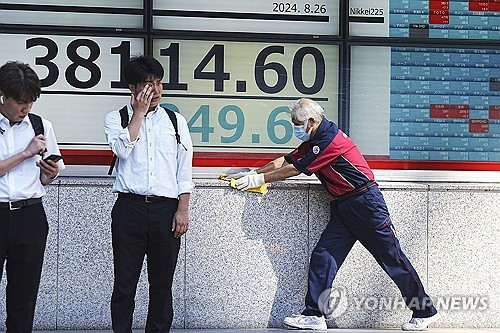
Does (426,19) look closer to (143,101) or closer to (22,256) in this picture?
(143,101)

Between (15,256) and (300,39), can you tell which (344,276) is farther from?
(15,256)

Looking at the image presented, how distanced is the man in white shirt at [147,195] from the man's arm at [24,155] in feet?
2.30

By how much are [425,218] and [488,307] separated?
0.91 metres

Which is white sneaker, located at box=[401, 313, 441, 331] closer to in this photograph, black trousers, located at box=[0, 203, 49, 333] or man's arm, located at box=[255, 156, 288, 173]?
man's arm, located at box=[255, 156, 288, 173]

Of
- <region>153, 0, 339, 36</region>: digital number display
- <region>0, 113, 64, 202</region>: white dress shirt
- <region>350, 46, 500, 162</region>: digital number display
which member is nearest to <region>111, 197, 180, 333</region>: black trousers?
<region>0, 113, 64, 202</region>: white dress shirt

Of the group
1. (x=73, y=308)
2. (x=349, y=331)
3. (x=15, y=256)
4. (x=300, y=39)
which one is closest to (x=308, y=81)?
(x=300, y=39)

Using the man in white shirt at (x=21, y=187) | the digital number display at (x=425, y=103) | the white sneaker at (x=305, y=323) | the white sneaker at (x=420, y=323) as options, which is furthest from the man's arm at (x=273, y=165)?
the man in white shirt at (x=21, y=187)

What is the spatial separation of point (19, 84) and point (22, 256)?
0.99 metres

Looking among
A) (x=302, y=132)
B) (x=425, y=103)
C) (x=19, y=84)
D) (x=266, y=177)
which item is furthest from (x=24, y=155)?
(x=425, y=103)

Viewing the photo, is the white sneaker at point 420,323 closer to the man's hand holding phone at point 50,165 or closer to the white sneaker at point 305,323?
the white sneaker at point 305,323

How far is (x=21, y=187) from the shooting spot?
539 cm

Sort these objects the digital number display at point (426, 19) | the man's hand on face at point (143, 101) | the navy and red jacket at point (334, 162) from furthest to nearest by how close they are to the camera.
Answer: the digital number display at point (426, 19) < the navy and red jacket at point (334, 162) < the man's hand on face at point (143, 101)

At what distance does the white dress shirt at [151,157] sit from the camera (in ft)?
19.7

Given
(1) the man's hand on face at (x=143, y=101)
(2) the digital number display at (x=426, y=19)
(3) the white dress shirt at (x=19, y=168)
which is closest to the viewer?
(3) the white dress shirt at (x=19, y=168)
